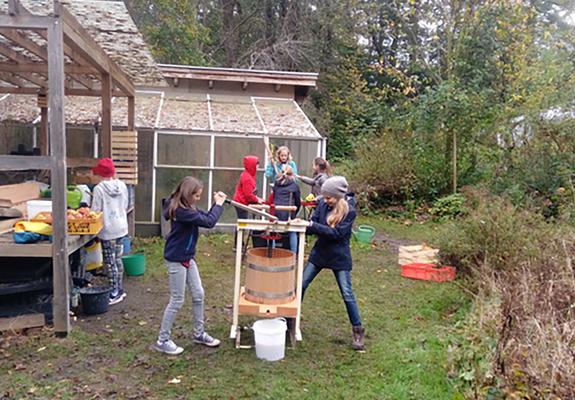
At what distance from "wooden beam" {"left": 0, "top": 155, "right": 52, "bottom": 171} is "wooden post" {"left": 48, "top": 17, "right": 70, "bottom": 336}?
89mm

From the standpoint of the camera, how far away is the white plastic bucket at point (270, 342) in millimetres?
4102

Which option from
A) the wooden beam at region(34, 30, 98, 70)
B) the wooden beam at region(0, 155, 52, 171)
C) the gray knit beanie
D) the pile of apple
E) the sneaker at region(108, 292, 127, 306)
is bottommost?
the sneaker at region(108, 292, 127, 306)

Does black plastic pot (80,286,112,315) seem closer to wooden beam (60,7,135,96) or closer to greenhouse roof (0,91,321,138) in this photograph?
wooden beam (60,7,135,96)

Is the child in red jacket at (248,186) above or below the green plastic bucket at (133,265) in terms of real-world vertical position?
above

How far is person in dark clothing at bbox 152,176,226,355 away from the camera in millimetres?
4004

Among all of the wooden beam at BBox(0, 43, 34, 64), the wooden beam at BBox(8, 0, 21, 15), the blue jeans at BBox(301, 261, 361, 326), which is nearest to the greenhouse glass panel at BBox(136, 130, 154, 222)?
the wooden beam at BBox(0, 43, 34, 64)

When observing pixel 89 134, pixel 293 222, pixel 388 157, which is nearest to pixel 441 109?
pixel 388 157

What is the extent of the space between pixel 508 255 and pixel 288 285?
2.86m

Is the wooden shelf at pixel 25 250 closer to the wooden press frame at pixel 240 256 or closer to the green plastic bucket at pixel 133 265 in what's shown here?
the wooden press frame at pixel 240 256

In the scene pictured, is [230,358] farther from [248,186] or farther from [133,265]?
[248,186]

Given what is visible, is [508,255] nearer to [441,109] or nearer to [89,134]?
[441,109]

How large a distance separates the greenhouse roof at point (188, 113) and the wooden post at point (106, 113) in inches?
83.5

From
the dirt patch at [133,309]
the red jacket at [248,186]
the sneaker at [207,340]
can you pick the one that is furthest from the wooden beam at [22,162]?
the red jacket at [248,186]

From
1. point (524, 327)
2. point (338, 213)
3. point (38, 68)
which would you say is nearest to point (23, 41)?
→ point (38, 68)
